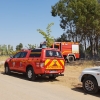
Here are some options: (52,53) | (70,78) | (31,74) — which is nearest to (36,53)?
(52,53)

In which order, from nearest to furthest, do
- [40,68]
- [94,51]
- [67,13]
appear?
1. [40,68]
2. [67,13]
3. [94,51]

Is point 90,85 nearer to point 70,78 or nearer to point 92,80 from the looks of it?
point 92,80

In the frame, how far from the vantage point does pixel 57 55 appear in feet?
44.9

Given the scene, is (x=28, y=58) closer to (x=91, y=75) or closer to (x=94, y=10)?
(x=91, y=75)

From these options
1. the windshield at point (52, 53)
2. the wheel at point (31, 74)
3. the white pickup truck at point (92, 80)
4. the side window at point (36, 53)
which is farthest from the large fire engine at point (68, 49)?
the white pickup truck at point (92, 80)

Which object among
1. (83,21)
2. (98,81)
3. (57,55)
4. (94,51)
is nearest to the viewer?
(98,81)

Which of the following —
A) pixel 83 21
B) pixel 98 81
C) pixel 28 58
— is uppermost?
pixel 83 21

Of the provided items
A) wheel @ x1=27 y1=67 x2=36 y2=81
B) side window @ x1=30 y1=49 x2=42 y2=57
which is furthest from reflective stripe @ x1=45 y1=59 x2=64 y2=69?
wheel @ x1=27 y1=67 x2=36 y2=81

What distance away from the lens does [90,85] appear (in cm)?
953

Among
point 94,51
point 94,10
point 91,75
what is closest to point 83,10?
point 94,10

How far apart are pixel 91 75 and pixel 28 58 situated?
5.67 m

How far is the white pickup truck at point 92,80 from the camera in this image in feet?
30.2

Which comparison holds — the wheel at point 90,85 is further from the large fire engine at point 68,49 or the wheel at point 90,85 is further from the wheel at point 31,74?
the large fire engine at point 68,49

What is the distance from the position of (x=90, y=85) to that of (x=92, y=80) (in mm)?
276
